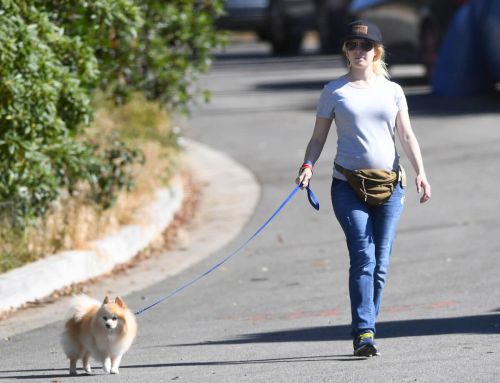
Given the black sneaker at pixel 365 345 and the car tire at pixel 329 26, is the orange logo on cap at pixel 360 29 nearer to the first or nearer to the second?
the black sneaker at pixel 365 345

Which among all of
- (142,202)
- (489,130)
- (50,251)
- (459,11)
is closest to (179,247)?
(142,202)

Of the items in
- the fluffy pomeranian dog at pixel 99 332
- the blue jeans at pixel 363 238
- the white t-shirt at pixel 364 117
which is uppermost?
the white t-shirt at pixel 364 117

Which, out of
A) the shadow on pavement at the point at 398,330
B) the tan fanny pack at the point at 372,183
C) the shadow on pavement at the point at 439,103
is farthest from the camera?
the shadow on pavement at the point at 439,103

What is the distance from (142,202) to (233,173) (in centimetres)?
314

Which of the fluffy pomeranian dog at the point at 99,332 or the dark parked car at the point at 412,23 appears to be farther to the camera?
the dark parked car at the point at 412,23

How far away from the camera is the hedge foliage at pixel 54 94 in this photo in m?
8.80

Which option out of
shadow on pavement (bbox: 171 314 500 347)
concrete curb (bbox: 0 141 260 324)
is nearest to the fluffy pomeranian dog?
shadow on pavement (bbox: 171 314 500 347)

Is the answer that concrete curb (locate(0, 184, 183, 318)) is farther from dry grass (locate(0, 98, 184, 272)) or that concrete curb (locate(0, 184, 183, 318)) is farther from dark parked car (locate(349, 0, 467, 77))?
dark parked car (locate(349, 0, 467, 77))

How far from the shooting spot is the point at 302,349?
23.4 ft

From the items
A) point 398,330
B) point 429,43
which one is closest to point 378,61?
point 398,330

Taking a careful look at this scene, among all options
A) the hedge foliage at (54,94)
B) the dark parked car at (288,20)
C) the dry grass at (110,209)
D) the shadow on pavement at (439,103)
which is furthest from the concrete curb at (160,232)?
the dark parked car at (288,20)

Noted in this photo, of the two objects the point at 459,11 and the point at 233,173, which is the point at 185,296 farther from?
the point at 459,11

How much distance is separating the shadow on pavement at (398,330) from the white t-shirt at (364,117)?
1165 mm

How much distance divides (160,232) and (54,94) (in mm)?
2679
